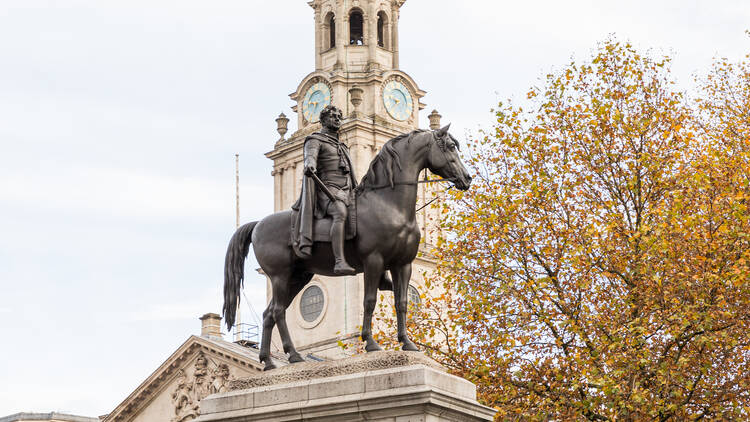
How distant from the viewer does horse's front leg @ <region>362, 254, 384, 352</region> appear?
17.6 metres

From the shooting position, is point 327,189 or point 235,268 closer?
point 327,189

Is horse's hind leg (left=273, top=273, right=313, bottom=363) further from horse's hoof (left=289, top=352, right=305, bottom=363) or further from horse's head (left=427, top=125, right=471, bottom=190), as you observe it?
horse's head (left=427, top=125, right=471, bottom=190)

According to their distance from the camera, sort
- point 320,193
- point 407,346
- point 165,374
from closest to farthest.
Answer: point 407,346 < point 320,193 < point 165,374

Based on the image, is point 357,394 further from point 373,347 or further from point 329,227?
point 329,227

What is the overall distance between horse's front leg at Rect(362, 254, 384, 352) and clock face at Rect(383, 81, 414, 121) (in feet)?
224

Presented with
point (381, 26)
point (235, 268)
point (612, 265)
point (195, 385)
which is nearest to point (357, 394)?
point (235, 268)

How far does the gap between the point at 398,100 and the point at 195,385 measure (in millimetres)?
23596

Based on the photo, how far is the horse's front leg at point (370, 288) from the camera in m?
17.6

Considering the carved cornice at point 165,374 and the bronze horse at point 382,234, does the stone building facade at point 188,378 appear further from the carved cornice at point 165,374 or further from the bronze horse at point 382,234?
the bronze horse at point 382,234

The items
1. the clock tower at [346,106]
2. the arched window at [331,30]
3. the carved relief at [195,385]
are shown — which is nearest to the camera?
the carved relief at [195,385]

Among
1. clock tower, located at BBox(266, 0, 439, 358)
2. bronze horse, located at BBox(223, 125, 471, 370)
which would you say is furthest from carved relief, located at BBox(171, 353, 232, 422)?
bronze horse, located at BBox(223, 125, 471, 370)

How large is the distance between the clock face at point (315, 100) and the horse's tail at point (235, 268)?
6563 centimetres

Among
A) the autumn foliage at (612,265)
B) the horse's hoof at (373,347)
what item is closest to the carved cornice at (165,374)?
the autumn foliage at (612,265)

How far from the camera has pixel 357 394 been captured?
1677cm
